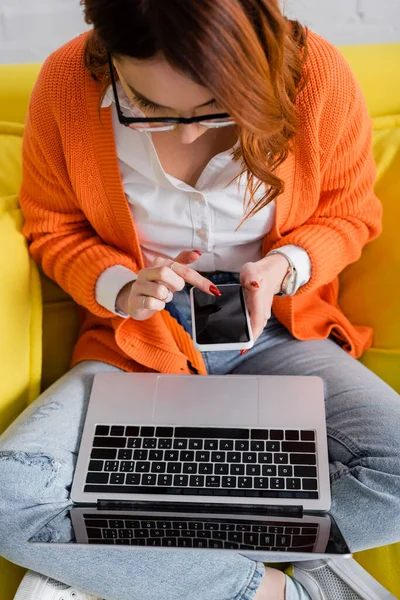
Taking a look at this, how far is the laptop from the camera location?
98 centimetres

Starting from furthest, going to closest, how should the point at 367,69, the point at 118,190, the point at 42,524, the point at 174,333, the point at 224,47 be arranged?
the point at 367,69, the point at 174,333, the point at 118,190, the point at 42,524, the point at 224,47

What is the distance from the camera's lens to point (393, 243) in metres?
1.32

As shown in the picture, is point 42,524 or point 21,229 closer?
point 42,524

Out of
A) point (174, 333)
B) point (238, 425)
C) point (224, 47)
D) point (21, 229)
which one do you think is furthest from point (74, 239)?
point (224, 47)

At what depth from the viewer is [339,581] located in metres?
1.14

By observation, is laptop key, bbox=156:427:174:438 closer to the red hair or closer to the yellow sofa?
the yellow sofa

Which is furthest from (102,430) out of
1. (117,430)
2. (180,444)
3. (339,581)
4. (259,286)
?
(339,581)

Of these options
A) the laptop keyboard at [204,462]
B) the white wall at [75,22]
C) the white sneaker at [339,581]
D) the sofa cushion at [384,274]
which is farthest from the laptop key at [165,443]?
the white wall at [75,22]

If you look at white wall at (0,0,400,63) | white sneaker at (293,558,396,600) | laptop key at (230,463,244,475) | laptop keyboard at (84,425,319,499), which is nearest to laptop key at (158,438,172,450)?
laptop keyboard at (84,425,319,499)

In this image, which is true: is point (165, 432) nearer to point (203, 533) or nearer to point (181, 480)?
point (181, 480)

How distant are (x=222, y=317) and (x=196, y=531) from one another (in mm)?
304

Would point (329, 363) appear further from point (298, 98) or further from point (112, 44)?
point (112, 44)

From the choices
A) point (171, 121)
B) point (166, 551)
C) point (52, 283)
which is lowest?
point (166, 551)

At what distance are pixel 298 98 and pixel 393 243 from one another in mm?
383
